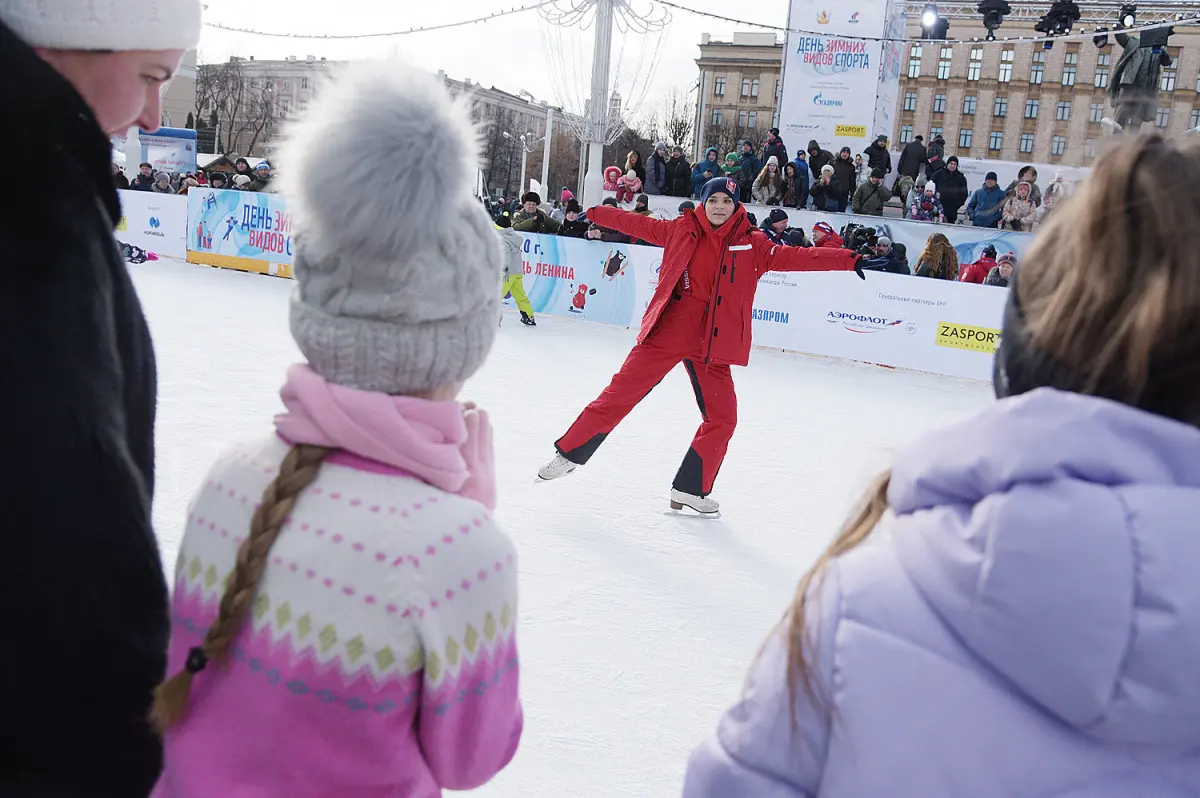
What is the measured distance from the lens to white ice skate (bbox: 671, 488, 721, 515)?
423cm

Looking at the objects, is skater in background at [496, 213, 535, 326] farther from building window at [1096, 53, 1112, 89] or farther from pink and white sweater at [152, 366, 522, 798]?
building window at [1096, 53, 1112, 89]

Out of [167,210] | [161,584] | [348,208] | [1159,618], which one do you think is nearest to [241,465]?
[161,584]

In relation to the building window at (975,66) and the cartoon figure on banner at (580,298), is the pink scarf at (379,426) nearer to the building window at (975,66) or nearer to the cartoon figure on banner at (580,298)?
the cartoon figure on banner at (580,298)

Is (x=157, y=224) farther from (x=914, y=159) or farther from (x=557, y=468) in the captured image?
(x=557, y=468)

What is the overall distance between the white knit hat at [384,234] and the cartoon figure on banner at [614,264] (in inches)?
357

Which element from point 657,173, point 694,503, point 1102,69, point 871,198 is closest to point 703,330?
point 694,503

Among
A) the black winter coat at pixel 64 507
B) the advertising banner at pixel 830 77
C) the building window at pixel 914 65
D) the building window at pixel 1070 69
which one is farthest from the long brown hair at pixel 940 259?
the building window at pixel 1070 69

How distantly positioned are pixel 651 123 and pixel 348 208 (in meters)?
48.4

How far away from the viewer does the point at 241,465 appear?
0.98m

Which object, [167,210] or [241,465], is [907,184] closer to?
[167,210]

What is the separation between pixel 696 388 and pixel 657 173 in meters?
10.5

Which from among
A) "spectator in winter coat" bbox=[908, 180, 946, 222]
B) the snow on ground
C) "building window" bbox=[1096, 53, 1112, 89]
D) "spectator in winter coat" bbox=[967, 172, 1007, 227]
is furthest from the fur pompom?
"building window" bbox=[1096, 53, 1112, 89]

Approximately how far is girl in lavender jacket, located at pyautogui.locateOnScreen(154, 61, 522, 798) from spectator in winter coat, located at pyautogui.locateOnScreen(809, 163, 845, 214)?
503 inches

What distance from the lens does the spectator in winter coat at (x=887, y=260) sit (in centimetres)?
850
